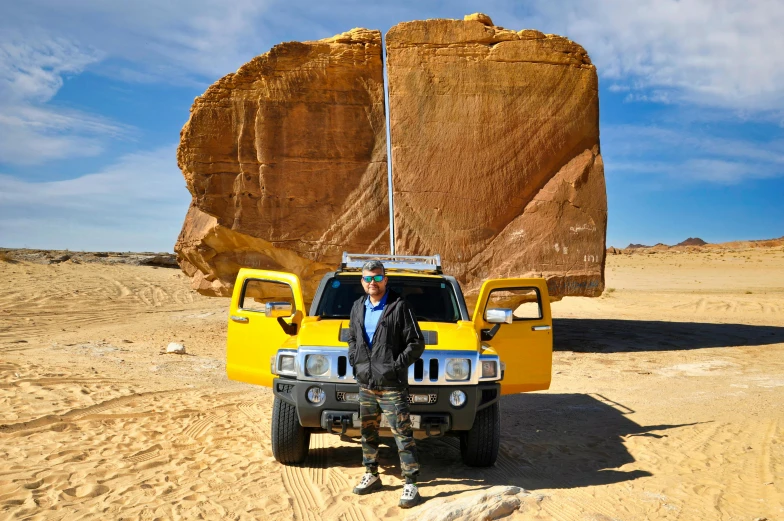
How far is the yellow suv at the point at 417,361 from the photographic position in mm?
5051

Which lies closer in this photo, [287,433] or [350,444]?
[287,433]

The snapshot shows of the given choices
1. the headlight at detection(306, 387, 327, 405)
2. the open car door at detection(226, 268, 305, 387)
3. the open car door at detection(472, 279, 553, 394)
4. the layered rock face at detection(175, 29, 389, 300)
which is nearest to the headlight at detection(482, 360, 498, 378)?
the open car door at detection(472, 279, 553, 394)

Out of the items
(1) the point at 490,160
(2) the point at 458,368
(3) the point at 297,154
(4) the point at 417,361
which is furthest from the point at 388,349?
(3) the point at 297,154

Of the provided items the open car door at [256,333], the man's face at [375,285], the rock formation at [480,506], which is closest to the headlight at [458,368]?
the man's face at [375,285]

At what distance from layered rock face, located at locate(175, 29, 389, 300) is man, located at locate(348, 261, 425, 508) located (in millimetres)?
8473

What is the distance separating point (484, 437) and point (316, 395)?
154 centimetres

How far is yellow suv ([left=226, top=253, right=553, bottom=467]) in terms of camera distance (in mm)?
5051

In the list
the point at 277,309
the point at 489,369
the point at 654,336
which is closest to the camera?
the point at 489,369

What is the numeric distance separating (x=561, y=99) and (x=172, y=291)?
20.0m

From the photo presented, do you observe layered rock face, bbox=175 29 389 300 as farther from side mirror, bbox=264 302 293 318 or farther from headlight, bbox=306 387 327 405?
headlight, bbox=306 387 327 405

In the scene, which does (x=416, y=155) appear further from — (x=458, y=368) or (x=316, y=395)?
(x=316, y=395)

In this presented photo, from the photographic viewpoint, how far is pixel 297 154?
1340cm

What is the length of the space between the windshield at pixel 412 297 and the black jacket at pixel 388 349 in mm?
1418

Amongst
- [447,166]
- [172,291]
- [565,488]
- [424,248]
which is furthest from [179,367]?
[172,291]
